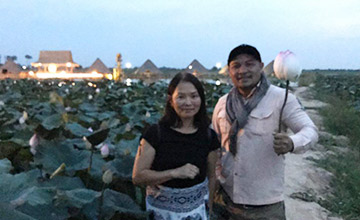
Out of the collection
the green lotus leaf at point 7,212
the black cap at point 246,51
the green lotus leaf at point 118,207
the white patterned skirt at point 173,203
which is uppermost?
the black cap at point 246,51

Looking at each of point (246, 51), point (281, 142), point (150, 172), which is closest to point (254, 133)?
point (281, 142)

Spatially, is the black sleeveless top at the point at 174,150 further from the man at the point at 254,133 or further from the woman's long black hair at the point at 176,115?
the man at the point at 254,133

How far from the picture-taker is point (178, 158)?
5.60 feet

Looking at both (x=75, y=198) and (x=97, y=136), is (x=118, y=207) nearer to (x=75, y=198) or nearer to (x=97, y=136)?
Result: (x=75, y=198)

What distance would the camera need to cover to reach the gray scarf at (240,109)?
2027 mm

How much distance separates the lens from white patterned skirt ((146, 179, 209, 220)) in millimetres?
1677

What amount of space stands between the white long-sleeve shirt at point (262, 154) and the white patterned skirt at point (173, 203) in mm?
449

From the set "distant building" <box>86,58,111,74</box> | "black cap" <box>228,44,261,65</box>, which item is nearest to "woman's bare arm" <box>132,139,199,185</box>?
"black cap" <box>228,44,261,65</box>

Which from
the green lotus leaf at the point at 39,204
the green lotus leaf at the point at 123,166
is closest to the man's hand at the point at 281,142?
the green lotus leaf at the point at 123,166

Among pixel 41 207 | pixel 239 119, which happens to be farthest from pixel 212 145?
pixel 41 207

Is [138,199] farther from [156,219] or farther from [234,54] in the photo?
[234,54]

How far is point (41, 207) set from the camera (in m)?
1.19

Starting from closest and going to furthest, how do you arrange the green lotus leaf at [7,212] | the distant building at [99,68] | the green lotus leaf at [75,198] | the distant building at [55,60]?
the green lotus leaf at [7,212], the green lotus leaf at [75,198], the distant building at [99,68], the distant building at [55,60]

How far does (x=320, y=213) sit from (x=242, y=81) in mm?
2671
